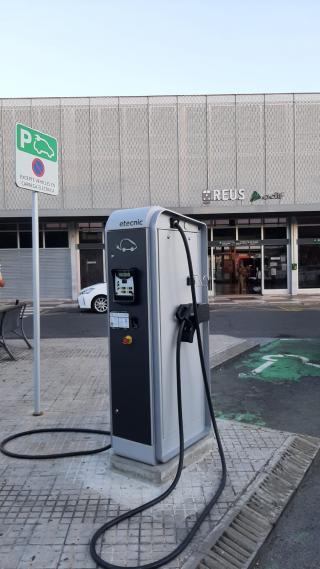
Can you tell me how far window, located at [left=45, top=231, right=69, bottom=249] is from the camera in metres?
24.2

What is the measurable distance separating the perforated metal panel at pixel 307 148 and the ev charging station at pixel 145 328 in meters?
21.0

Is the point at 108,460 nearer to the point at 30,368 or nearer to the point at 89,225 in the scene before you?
the point at 30,368

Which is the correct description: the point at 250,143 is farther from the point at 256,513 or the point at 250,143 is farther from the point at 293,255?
the point at 256,513

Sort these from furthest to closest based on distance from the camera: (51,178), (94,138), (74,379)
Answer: (94,138) < (74,379) < (51,178)

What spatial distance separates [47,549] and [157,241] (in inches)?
79.7

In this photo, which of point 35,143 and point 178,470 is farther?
point 35,143

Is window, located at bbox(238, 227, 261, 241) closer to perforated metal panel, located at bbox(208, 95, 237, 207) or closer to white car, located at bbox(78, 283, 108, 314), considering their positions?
perforated metal panel, located at bbox(208, 95, 237, 207)

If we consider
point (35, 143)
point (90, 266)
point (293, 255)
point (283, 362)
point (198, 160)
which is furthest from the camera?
point (90, 266)

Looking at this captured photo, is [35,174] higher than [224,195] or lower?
lower

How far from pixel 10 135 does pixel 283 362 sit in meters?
19.8

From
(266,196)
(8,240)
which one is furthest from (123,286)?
(8,240)

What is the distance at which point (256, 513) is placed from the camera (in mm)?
3311

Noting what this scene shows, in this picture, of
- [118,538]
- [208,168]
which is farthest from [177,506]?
[208,168]

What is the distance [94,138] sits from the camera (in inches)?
918
